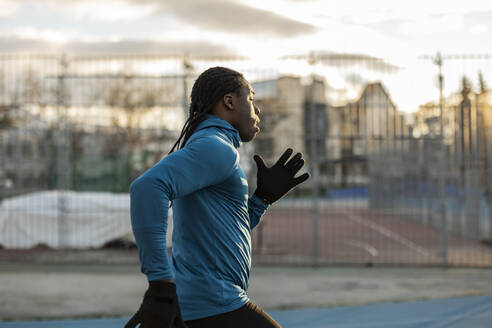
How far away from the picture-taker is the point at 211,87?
7.53 feet

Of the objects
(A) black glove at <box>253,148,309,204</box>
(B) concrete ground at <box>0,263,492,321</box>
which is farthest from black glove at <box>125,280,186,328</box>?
(B) concrete ground at <box>0,263,492,321</box>

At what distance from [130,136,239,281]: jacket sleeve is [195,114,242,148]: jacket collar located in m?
0.21

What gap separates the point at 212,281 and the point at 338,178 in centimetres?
1085

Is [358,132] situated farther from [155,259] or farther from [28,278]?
[155,259]

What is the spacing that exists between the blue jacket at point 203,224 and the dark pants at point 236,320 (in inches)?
0.8

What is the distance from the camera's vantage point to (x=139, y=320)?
→ 6.57 feet

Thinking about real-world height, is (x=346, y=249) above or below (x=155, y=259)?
below

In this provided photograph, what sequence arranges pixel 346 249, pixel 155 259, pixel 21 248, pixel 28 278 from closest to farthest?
pixel 155 259 < pixel 28 278 < pixel 21 248 < pixel 346 249

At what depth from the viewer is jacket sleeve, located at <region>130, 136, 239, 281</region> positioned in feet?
6.27

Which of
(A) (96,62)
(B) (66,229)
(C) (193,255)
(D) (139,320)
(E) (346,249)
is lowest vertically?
(E) (346,249)

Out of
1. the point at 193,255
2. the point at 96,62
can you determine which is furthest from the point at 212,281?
the point at 96,62

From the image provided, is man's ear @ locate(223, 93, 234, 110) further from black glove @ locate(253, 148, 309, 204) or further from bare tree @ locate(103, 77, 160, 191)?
bare tree @ locate(103, 77, 160, 191)

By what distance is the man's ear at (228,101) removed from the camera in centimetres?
230

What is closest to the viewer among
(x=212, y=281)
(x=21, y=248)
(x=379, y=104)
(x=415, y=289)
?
(x=212, y=281)
